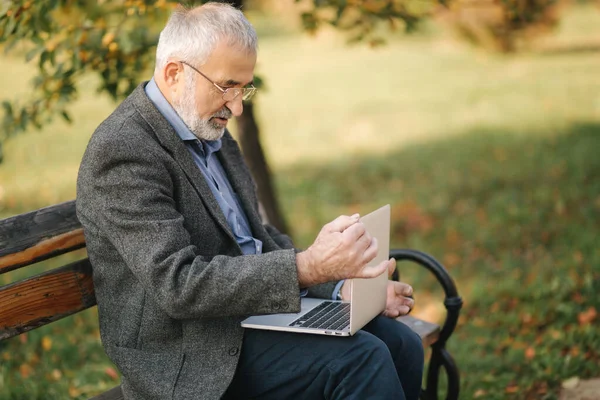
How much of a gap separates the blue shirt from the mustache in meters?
0.11

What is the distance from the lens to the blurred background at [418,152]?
3.89m

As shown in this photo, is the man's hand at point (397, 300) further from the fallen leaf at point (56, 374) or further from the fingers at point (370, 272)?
the fallen leaf at point (56, 374)

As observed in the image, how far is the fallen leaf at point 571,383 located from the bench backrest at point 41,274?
250 centimetres

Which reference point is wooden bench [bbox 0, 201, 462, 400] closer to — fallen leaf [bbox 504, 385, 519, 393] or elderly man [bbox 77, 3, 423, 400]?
elderly man [bbox 77, 3, 423, 400]

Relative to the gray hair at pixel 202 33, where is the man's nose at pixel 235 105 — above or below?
below

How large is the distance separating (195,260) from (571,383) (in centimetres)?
253

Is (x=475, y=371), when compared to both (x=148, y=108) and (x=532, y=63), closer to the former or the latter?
(x=148, y=108)

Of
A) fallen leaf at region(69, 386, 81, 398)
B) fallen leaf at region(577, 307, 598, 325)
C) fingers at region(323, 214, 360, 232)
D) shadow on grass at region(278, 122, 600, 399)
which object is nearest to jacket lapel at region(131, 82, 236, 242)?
fingers at region(323, 214, 360, 232)

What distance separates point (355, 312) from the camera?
2.32 m

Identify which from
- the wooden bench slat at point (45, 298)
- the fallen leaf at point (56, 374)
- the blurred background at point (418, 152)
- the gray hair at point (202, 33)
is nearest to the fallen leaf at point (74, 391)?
the blurred background at point (418, 152)

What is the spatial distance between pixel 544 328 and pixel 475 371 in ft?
2.30

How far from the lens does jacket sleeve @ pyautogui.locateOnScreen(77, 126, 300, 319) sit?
2178 millimetres

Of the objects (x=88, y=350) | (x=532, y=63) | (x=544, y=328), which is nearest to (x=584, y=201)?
(x=544, y=328)

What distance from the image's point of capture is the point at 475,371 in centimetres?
438
